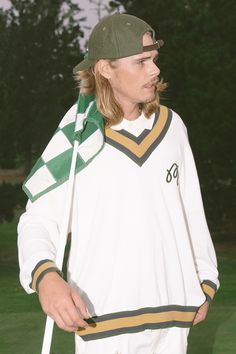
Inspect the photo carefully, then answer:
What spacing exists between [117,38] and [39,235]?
22.5 inches

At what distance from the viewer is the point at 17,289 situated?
13.8 m

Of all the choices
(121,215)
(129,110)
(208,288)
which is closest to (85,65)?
(129,110)

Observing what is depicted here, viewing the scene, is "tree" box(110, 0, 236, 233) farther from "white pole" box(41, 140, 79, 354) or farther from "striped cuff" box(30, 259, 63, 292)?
"striped cuff" box(30, 259, 63, 292)

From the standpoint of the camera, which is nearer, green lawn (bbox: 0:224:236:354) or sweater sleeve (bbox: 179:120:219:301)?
sweater sleeve (bbox: 179:120:219:301)

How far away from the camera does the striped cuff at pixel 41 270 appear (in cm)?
216

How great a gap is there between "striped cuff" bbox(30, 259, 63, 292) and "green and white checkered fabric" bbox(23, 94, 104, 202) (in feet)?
0.72

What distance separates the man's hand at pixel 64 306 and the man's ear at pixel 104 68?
67 cm

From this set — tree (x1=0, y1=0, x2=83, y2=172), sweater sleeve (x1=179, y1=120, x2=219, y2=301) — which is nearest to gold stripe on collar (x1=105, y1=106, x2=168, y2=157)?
sweater sleeve (x1=179, y1=120, x2=219, y2=301)

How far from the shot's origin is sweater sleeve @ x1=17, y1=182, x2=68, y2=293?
7.26ft

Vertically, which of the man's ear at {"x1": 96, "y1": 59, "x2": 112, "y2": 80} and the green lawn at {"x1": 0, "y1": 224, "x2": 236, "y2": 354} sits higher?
the man's ear at {"x1": 96, "y1": 59, "x2": 112, "y2": 80}

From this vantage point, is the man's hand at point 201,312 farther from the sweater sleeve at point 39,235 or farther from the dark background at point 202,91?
the dark background at point 202,91

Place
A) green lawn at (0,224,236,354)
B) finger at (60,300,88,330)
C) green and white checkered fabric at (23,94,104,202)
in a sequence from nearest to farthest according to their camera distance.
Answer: finger at (60,300,88,330), green and white checkered fabric at (23,94,104,202), green lawn at (0,224,236,354)

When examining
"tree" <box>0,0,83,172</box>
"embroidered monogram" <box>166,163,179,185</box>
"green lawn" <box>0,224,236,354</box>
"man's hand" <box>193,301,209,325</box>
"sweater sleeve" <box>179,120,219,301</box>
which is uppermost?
"embroidered monogram" <box>166,163,179,185</box>

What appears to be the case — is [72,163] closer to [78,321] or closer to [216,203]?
[78,321]
